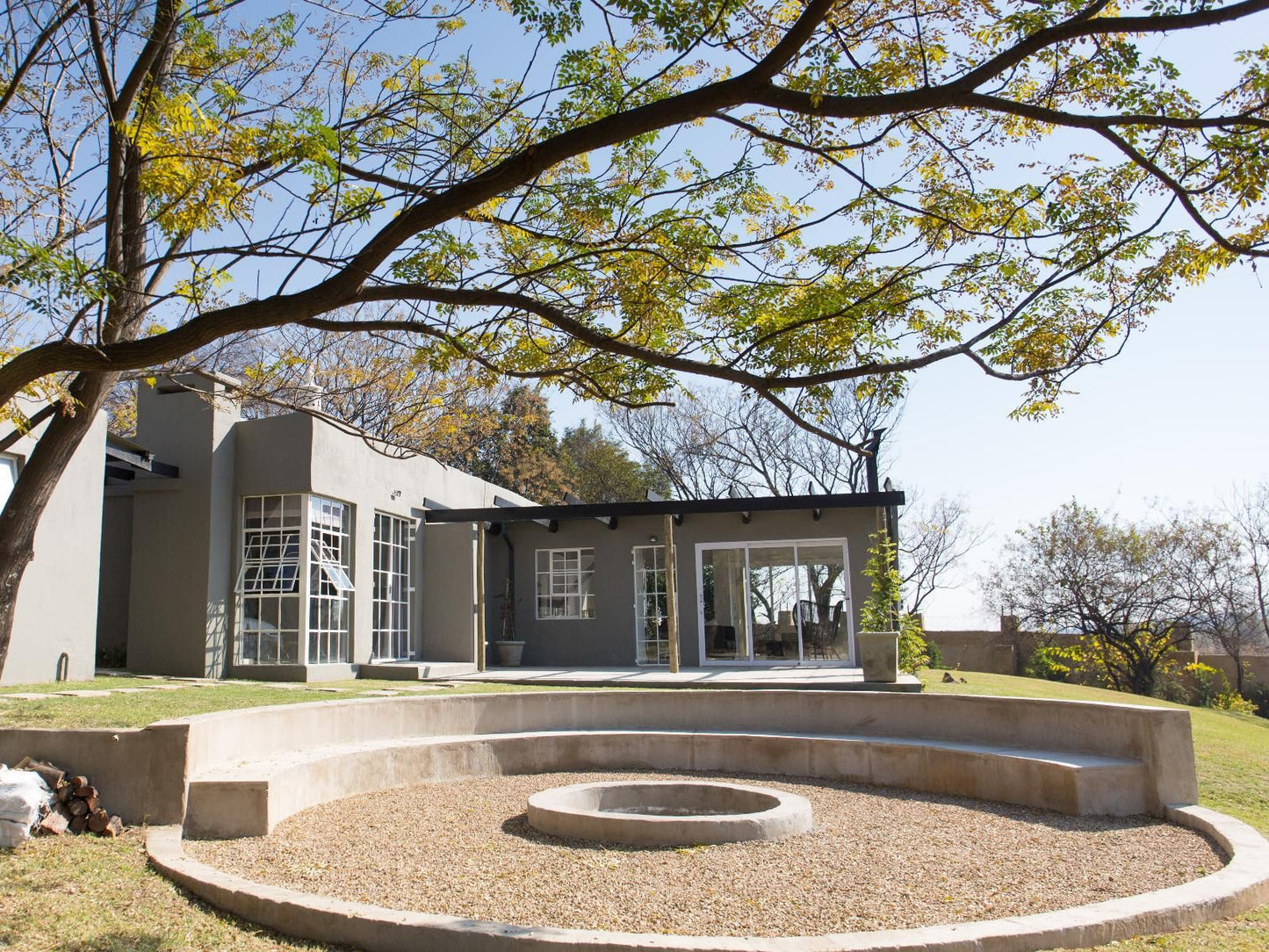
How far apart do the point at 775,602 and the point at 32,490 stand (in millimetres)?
12489

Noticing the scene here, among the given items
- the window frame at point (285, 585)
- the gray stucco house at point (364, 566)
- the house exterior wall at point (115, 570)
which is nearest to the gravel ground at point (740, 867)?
the gray stucco house at point (364, 566)

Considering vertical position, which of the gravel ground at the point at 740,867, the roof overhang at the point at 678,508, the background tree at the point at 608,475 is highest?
the background tree at the point at 608,475

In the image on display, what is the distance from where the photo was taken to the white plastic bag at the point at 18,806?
5.81m

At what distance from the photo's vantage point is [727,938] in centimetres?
411

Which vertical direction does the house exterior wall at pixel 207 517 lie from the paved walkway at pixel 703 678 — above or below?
above

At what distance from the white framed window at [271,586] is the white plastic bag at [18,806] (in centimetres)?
832

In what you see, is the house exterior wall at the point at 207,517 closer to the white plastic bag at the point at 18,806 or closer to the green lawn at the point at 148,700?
the green lawn at the point at 148,700

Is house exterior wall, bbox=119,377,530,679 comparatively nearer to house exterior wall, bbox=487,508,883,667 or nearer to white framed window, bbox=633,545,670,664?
house exterior wall, bbox=487,508,883,667

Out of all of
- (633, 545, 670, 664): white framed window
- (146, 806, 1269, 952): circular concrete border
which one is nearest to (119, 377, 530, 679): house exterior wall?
(633, 545, 670, 664): white framed window

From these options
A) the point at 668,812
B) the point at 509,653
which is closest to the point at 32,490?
the point at 668,812

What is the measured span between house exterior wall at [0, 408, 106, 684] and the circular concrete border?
7.65 m

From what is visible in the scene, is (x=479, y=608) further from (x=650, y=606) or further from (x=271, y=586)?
(x=650, y=606)

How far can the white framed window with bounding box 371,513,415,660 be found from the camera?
1645cm

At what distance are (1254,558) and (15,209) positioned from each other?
94.6 ft
